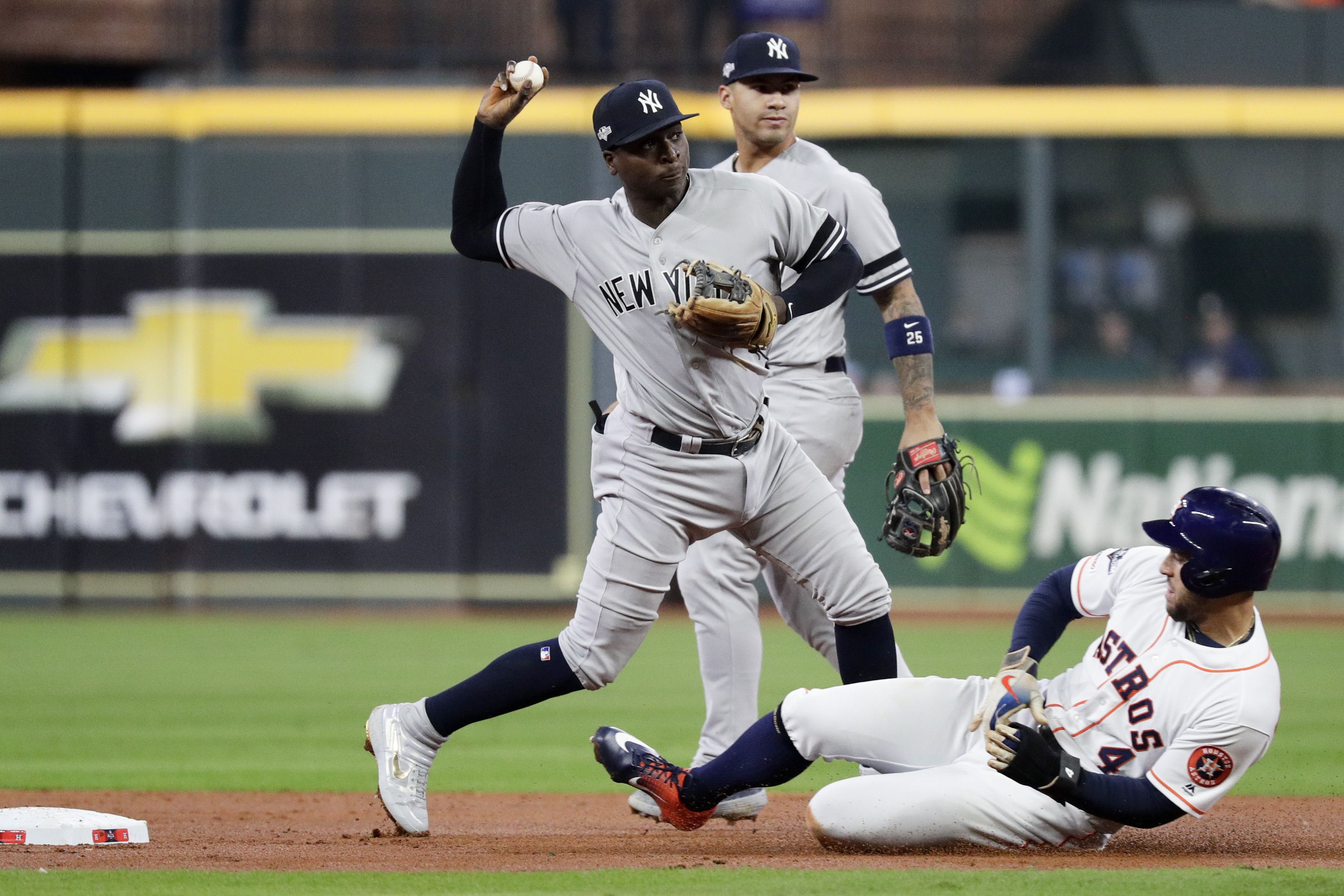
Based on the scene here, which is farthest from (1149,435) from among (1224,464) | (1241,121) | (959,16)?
(959,16)

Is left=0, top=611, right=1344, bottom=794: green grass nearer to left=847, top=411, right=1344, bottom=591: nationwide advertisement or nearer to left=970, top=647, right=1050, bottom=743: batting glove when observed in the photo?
left=970, top=647, right=1050, bottom=743: batting glove

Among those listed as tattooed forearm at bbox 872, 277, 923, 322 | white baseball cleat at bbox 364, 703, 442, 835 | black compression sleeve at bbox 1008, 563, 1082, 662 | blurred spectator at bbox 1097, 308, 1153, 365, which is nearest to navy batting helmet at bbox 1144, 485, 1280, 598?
black compression sleeve at bbox 1008, 563, 1082, 662

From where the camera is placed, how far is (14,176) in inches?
453

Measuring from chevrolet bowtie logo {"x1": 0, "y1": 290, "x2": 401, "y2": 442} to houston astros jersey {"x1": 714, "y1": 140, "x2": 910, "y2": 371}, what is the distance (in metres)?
7.02

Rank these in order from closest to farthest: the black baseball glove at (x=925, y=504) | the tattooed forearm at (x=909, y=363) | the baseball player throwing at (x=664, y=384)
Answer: the baseball player throwing at (x=664, y=384)
the black baseball glove at (x=925, y=504)
the tattooed forearm at (x=909, y=363)

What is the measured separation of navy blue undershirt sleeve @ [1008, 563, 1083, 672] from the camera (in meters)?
3.85

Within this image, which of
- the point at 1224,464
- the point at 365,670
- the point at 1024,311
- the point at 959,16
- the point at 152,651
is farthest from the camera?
the point at 959,16

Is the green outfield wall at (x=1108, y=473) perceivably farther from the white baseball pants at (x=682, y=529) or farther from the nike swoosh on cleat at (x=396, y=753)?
the nike swoosh on cleat at (x=396, y=753)

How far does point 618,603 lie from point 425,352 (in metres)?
7.65

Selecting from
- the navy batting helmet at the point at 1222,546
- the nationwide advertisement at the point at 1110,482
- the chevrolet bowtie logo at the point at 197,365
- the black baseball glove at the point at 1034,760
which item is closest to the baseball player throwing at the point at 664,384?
the black baseball glove at the point at 1034,760

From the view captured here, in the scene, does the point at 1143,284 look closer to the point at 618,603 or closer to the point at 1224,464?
the point at 1224,464

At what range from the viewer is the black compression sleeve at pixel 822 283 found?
3.92 meters

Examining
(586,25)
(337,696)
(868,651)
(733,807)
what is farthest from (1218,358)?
(868,651)

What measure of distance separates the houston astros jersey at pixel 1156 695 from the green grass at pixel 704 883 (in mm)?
217
